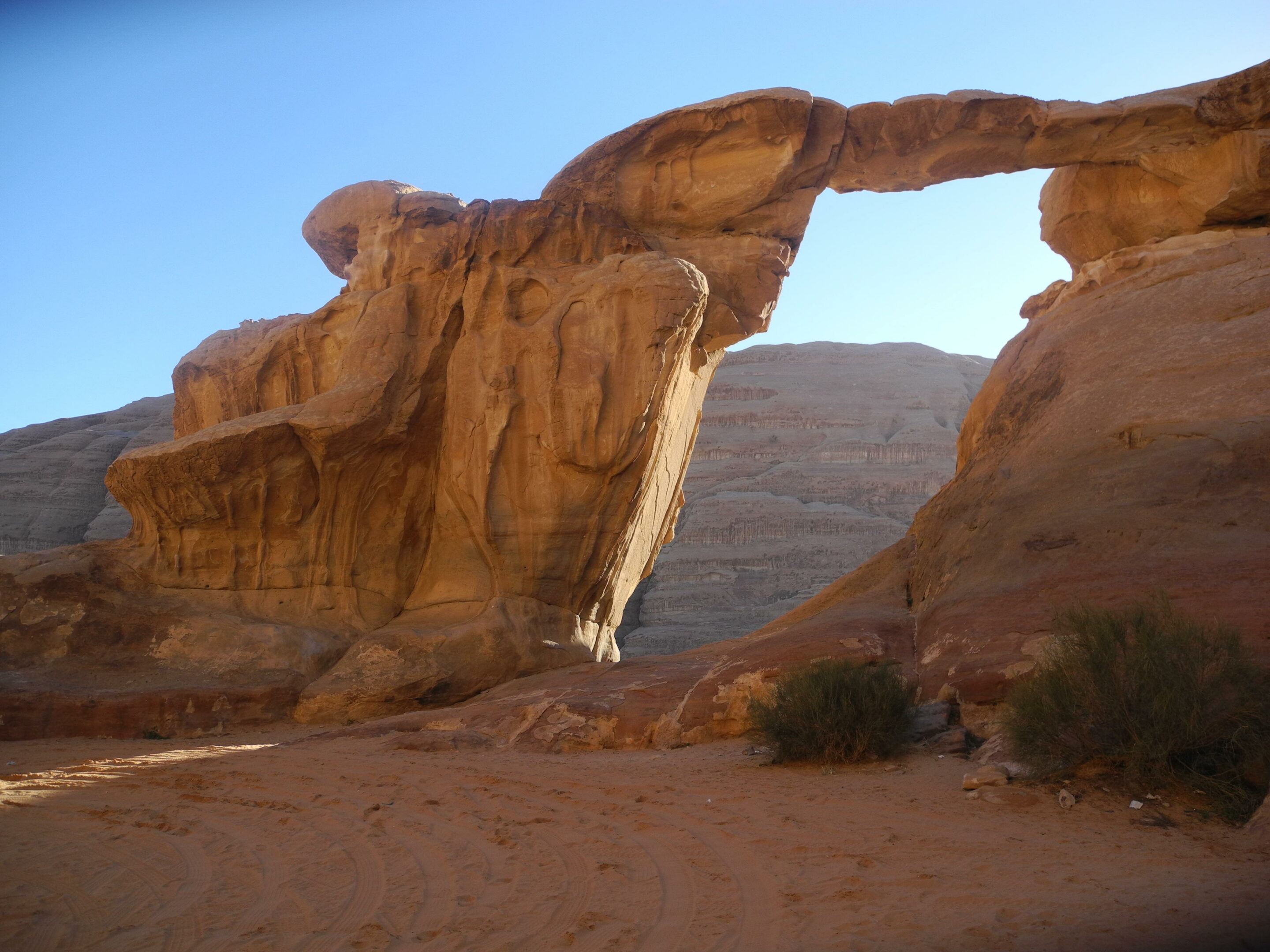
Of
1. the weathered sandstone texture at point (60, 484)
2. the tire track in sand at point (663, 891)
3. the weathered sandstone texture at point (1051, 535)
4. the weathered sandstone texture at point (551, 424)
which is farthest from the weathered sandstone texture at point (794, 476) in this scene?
the tire track in sand at point (663, 891)

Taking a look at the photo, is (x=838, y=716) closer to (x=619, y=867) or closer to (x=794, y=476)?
(x=619, y=867)

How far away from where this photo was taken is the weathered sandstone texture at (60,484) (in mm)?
32844

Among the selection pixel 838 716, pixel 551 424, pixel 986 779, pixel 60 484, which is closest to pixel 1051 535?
pixel 838 716

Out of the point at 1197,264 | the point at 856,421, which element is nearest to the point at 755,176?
the point at 1197,264

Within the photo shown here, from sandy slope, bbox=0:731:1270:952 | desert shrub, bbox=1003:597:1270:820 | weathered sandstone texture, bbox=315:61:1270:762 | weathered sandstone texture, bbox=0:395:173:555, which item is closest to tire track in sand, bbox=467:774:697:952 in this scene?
sandy slope, bbox=0:731:1270:952

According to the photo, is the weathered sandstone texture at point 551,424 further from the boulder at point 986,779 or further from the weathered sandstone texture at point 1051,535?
the boulder at point 986,779

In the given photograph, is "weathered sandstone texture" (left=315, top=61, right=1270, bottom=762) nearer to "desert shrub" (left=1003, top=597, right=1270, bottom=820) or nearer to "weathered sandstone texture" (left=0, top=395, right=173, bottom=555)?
"desert shrub" (left=1003, top=597, right=1270, bottom=820)

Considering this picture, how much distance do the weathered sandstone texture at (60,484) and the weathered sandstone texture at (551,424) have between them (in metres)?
19.5

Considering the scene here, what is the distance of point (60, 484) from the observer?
3412cm

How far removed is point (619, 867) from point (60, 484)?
113 ft

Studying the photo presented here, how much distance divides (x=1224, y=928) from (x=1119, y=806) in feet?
6.93

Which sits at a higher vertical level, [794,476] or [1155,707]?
[794,476]

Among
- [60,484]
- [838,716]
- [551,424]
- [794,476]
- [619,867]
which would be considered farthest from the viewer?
[794,476]

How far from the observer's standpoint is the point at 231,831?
6.27 metres
